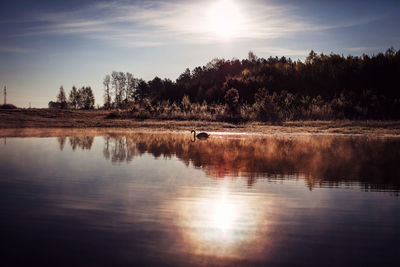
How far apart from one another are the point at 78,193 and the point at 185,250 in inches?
127

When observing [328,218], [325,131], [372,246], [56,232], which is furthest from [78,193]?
[325,131]

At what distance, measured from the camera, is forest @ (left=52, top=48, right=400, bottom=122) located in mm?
28781

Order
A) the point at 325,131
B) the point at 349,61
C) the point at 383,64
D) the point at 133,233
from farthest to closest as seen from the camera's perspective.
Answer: the point at 349,61 → the point at 383,64 → the point at 325,131 → the point at 133,233

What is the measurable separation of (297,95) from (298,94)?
77.0 inches

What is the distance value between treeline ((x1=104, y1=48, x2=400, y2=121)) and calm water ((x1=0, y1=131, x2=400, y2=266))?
19687 mm

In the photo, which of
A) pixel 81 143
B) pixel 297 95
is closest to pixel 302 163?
pixel 81 143

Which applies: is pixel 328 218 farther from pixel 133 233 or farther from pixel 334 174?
pixel 334 174

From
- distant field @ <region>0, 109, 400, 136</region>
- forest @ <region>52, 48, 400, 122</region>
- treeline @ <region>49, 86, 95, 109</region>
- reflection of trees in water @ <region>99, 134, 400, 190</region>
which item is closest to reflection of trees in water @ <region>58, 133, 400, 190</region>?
reflection of trees in water @ <region>99, 134, 400, 190</region>

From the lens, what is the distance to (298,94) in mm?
38312

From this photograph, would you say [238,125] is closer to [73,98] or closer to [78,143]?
[78,143]

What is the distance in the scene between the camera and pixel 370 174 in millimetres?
8766

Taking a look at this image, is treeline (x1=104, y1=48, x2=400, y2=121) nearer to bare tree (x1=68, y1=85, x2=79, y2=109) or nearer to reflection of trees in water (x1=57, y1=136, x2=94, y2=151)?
reflection of trees in water (x1=57, y1=136, x2=94, y2=151)

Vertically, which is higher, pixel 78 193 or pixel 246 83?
pixel 246 83

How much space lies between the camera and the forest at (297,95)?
28.8 metres
